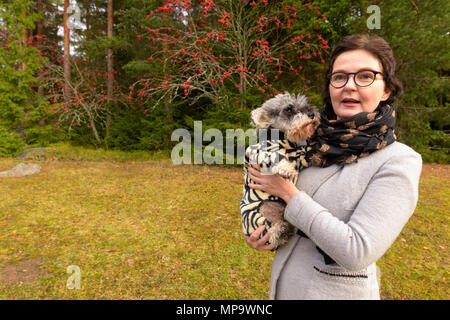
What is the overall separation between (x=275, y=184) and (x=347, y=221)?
42cm

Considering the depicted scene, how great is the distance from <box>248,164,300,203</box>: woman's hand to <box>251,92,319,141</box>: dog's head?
→ 1.15ft

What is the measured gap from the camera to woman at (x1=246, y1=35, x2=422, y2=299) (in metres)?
1.11

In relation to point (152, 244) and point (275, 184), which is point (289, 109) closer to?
point (275, 184)

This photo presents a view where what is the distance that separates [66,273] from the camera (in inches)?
162

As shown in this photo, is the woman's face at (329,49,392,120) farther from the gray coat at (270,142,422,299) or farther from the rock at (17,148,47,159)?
the rock at (17,148,47,159)

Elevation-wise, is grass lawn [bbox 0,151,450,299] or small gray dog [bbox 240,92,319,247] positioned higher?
small gray dog [bbox 240,92,319,247]

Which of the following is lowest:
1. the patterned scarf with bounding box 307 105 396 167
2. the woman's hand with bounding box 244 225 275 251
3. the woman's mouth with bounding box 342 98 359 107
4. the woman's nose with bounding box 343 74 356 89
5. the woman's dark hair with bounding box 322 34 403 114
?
the woman's hand with bounding box 244 225 275 251

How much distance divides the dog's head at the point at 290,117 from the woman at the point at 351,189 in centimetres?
15

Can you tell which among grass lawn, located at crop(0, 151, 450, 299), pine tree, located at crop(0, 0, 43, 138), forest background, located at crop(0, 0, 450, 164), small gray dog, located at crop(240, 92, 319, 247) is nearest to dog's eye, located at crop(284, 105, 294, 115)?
small gray dog, located at crop(240, 92, 319, 247)

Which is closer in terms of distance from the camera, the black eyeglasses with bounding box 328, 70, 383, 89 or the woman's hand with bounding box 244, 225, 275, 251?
the black eyeglasses with bounding box 328, 70, 383, 89

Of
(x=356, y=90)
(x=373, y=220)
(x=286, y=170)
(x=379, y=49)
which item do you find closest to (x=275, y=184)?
(x=286, y=170)

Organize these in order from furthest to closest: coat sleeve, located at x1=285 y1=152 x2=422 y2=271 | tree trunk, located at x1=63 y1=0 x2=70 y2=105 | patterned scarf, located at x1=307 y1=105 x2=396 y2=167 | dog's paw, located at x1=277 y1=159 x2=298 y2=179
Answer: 1. tree trunk, located at x1=63 y1=0 x2=70 y2=105
2. dog's paw, located at x1=277 y1=159 x2=298 y2=179
3. patterned scarf, located at x1=307 y1=105 x2=396 y2=167
4. coat sleeve, located at x1=285 y1=152 x2=422 y2=271
